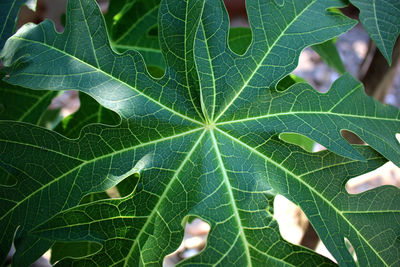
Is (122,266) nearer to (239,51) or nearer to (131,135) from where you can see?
(131,135)

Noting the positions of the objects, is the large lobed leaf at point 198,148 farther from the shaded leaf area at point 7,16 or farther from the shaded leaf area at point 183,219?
the shaded leaf area at point 7,16

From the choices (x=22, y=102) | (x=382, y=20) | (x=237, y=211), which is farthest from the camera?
(x=22, y=102)

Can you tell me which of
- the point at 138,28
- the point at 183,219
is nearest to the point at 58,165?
the point at 183,219

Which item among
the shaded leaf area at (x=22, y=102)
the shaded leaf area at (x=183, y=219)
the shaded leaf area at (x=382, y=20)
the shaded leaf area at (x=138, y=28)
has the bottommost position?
the shaded leaf area at (x=183, y=219)

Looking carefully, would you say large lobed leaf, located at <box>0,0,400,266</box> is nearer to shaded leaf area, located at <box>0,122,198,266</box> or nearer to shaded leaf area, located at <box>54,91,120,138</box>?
shaded leaf area, located at <box>0,122,198,266</box>

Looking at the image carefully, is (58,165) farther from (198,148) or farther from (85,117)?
(85,117)

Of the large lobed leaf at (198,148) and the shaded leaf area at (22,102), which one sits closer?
the large lobed leaf at (198,148)

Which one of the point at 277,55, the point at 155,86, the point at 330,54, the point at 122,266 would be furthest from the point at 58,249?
the point at 330,54

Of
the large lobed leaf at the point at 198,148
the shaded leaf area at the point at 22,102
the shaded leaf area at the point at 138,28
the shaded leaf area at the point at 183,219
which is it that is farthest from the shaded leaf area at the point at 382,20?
the shaded leaf area at the point at 22,102
